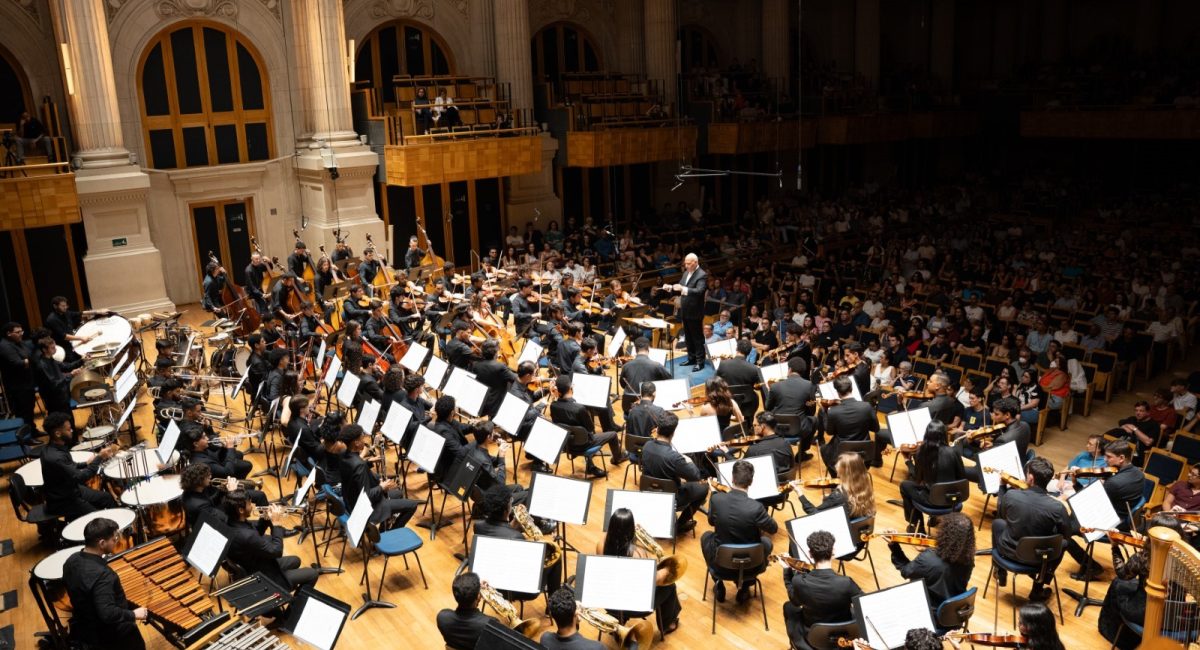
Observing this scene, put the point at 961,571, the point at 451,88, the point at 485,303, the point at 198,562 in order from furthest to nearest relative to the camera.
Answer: the point at 451,88 < the point at 485,303 < the point at 198,562 < the point at 961,571

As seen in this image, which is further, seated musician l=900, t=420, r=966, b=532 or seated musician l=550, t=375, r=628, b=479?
seated musician l=550, t=375, r=628, b=479

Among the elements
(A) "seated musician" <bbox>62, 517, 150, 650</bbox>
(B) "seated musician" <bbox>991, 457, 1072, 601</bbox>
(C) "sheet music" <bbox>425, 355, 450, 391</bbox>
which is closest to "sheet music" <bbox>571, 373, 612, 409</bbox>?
(C) "sheet music" <bbox>425, 355, 450, 391</bbox>

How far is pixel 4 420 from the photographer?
11039 mm

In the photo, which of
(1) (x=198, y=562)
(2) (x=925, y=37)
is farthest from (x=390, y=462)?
(2) (x=925, y=37)

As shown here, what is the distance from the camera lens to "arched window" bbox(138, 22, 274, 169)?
1850cm

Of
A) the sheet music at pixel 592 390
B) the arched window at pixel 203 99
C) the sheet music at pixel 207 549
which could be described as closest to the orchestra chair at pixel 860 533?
the sheet music at pixel 592 390

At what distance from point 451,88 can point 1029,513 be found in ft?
55.5

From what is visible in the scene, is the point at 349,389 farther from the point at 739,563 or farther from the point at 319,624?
the point at 739,563

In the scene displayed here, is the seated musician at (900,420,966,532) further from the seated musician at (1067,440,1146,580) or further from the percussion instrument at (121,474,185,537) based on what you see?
the percussion instrument at (121,474,185,537)

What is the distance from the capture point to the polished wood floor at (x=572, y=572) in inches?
300

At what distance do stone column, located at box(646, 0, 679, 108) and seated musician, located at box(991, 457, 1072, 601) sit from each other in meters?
18.2

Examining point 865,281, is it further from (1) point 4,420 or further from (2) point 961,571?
(1) point 4,420

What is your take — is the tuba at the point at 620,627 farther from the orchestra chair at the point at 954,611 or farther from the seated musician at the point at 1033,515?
the seated musician at the point at 1033,515

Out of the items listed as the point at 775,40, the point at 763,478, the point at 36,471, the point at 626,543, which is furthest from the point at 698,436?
the point at 775,40
